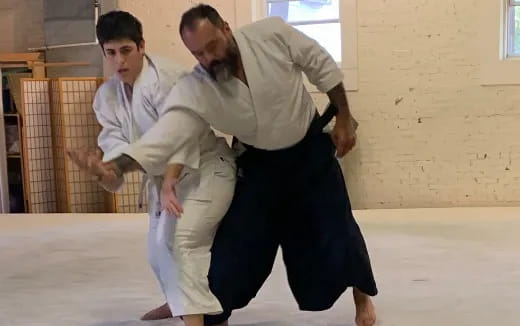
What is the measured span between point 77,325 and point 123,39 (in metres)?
1.01

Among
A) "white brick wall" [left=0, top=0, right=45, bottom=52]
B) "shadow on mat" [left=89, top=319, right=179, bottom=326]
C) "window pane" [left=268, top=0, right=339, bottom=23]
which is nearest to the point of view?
"shadow on mat" [left=89, top=319, right=179, bottom=326]

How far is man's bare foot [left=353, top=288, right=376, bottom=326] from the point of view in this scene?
2.20m

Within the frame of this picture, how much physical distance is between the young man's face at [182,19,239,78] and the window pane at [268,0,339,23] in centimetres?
269

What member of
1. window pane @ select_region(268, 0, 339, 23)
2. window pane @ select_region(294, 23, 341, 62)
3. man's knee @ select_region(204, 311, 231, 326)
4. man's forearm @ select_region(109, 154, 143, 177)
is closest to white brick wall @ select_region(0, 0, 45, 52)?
window pane @ select_region(268, 0, 339, 23)

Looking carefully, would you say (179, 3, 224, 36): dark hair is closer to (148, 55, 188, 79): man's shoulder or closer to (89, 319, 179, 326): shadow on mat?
(148, 55, 188, 79): man's shoulder

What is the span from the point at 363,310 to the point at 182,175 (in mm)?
741

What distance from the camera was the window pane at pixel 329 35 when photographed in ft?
14.8

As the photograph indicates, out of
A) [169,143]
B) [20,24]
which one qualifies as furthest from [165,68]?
[20,24]

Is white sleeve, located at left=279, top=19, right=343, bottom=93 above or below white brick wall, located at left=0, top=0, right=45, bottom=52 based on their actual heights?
below

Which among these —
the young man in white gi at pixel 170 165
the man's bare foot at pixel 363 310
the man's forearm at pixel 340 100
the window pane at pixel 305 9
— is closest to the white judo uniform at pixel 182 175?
the young man in white gi at pixel 170 165

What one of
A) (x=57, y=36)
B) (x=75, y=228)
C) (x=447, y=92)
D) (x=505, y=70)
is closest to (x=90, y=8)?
(x=57, y=36)

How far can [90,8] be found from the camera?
5023mm

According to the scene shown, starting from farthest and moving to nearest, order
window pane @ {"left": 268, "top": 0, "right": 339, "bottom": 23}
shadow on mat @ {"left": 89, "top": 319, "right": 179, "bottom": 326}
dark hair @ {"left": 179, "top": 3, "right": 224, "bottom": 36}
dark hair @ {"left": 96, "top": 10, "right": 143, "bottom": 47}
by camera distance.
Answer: window pane @ {"left": 268, "top": 0, "right": 339, "bottom": 23}, shadow on mat @ {"left": 89, "top": 319, "right": 179, "bottom": 326}, dark hair @ {"left": 96, "top": 10, "right": 143, "bottom": 47}, dark hair @ {"left": 179, "top": 3, "right": 224, "bottom": 36}

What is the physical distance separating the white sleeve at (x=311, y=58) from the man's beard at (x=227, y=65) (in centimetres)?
18
